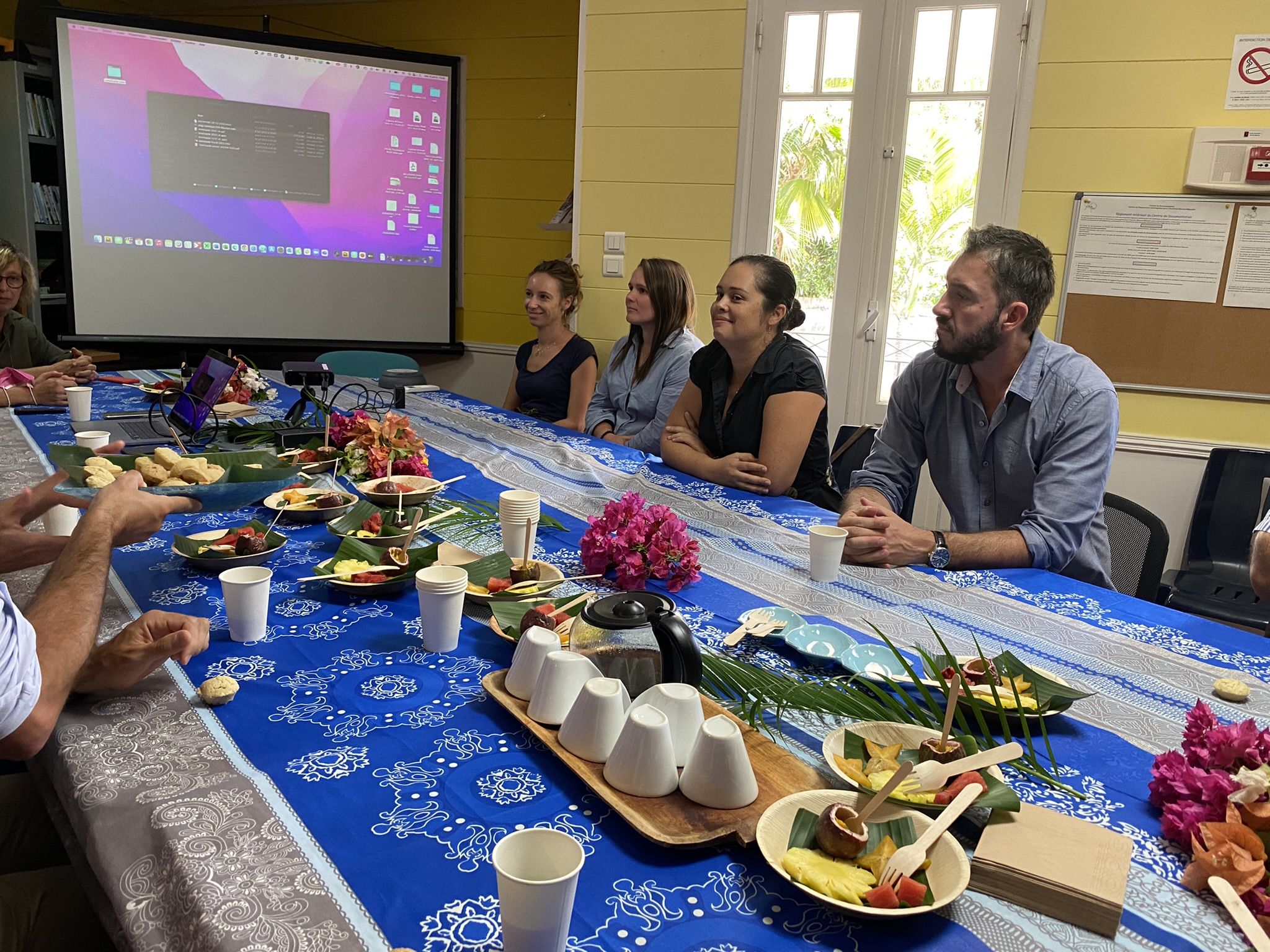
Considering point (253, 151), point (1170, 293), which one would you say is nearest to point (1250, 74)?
point (1170, 293)

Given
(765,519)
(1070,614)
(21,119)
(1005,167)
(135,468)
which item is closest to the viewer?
(1070,614)

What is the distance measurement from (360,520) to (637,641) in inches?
34.9

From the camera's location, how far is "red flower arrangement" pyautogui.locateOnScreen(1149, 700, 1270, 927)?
0.82 meters

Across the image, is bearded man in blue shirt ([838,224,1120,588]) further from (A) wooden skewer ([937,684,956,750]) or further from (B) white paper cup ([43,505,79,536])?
(B) white paper cup ([43,505,79,536])

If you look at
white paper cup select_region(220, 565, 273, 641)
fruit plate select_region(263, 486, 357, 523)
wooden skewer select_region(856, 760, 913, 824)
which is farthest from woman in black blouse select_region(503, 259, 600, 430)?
wooden skewer select_region(856, 760, 913, 824)

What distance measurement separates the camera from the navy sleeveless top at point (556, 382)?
3.85 metres

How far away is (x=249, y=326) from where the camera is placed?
5.30 m

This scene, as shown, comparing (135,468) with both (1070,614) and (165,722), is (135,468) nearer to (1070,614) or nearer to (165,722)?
(165,722)

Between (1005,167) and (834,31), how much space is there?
96 cm

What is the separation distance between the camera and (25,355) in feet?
12.7

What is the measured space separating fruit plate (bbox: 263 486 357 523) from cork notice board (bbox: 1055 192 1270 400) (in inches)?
120

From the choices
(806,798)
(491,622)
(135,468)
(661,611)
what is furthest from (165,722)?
(135,468)

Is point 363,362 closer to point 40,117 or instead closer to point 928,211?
point 40,117

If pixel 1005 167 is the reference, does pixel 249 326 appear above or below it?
below
